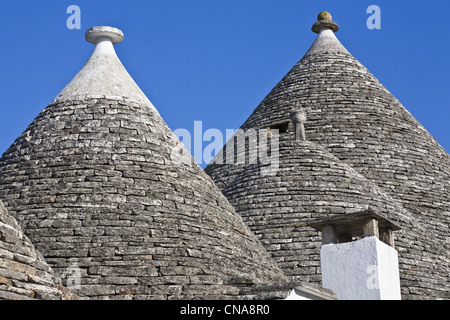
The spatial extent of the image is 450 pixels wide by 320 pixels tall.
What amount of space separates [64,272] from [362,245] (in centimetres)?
375

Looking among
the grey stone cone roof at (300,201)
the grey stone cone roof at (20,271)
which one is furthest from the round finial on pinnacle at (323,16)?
the grey stone cone roof at (20,271)

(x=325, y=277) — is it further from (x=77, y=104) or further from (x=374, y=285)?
(x=77, y=104)

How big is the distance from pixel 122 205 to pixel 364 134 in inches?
328

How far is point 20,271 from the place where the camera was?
29.4 ft

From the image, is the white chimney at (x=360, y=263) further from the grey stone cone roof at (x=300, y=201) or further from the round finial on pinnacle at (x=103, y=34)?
the round finial on pinnacle at (x=103, y=34)

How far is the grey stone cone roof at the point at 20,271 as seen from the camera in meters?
8.69

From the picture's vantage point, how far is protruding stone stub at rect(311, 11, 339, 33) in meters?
22.3

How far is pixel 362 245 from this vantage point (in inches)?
455

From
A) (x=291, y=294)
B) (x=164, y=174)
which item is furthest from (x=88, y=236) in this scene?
(x=291, y=294)

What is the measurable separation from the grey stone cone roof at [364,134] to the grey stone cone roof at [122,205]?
270cm

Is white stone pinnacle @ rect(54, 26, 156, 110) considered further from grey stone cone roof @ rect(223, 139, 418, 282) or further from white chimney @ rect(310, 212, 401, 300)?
white chimney @ rect(310, 212, 401, 300)

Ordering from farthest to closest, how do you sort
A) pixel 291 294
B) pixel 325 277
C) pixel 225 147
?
pixel 225 147 → pixel 325 277 → pixel 291 294

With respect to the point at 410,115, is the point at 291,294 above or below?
below

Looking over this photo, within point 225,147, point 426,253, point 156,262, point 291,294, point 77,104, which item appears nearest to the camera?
point 291,294
